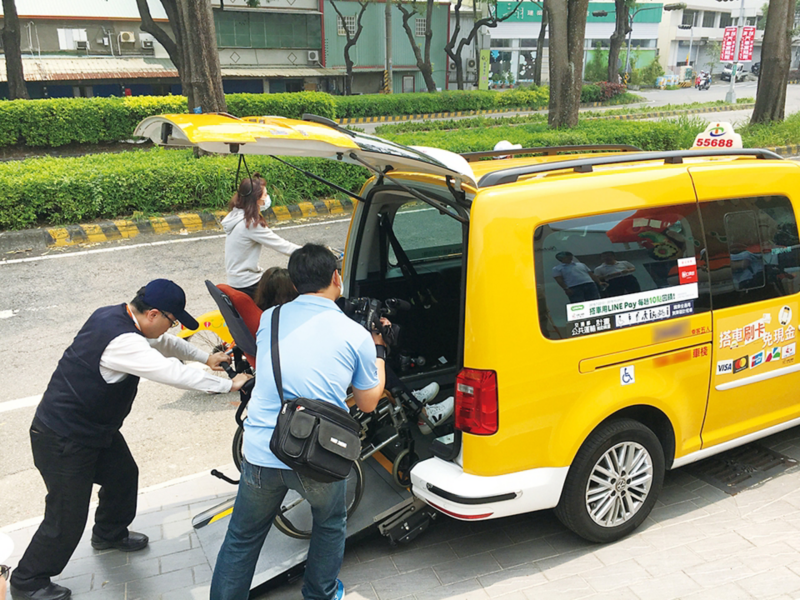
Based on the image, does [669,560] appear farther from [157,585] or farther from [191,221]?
[191,221]

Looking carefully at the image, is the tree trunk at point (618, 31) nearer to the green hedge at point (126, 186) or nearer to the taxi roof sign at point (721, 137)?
the green hedge at point (126, 186)

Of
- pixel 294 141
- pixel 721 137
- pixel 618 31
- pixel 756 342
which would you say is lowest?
pixel 756 342

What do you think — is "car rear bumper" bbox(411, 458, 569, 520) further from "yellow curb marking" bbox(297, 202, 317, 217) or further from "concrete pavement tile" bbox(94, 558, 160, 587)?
"yellow curb marking" bbox(297, 202, 317, 217)

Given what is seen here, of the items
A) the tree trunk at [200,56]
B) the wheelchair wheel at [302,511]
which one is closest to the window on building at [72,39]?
the tree trunk at [200,56]

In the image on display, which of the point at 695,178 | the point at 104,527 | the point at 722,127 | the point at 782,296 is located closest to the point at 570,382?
the point at 695,178

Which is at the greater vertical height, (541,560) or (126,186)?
(126,186)

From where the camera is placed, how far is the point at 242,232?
5219mm

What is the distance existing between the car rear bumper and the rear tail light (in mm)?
232

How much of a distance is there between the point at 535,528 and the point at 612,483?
555 mm

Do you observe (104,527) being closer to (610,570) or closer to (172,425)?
(172,425)

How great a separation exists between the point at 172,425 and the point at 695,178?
3896 mm

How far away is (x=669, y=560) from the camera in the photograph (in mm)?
3420

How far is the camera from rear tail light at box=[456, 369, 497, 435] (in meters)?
3.09

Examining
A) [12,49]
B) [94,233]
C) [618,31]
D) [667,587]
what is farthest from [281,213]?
[618,31]
